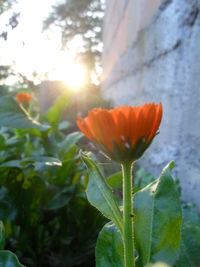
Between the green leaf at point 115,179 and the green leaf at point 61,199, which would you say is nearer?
Result: the green leaf at point 115,179

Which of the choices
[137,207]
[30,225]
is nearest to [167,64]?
[30,225]

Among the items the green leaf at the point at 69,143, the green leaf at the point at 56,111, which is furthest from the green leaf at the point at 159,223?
the green leaf at the point at 56,111

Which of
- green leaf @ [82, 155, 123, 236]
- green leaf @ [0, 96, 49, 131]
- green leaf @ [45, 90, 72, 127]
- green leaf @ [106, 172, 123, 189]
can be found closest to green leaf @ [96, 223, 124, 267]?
green leaf @ [82, 155, 123, 236]

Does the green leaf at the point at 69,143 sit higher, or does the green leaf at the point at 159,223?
the green leaf at the point at 69,143

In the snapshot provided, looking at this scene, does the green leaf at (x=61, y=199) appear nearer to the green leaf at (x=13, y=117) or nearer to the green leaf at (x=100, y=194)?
the green leaf at (x=13, y=117)

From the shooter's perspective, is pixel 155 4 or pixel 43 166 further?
pixel 155 4

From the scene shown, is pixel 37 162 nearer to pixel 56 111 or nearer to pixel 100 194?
pixel 100 194

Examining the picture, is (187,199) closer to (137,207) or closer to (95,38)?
(137,207)
